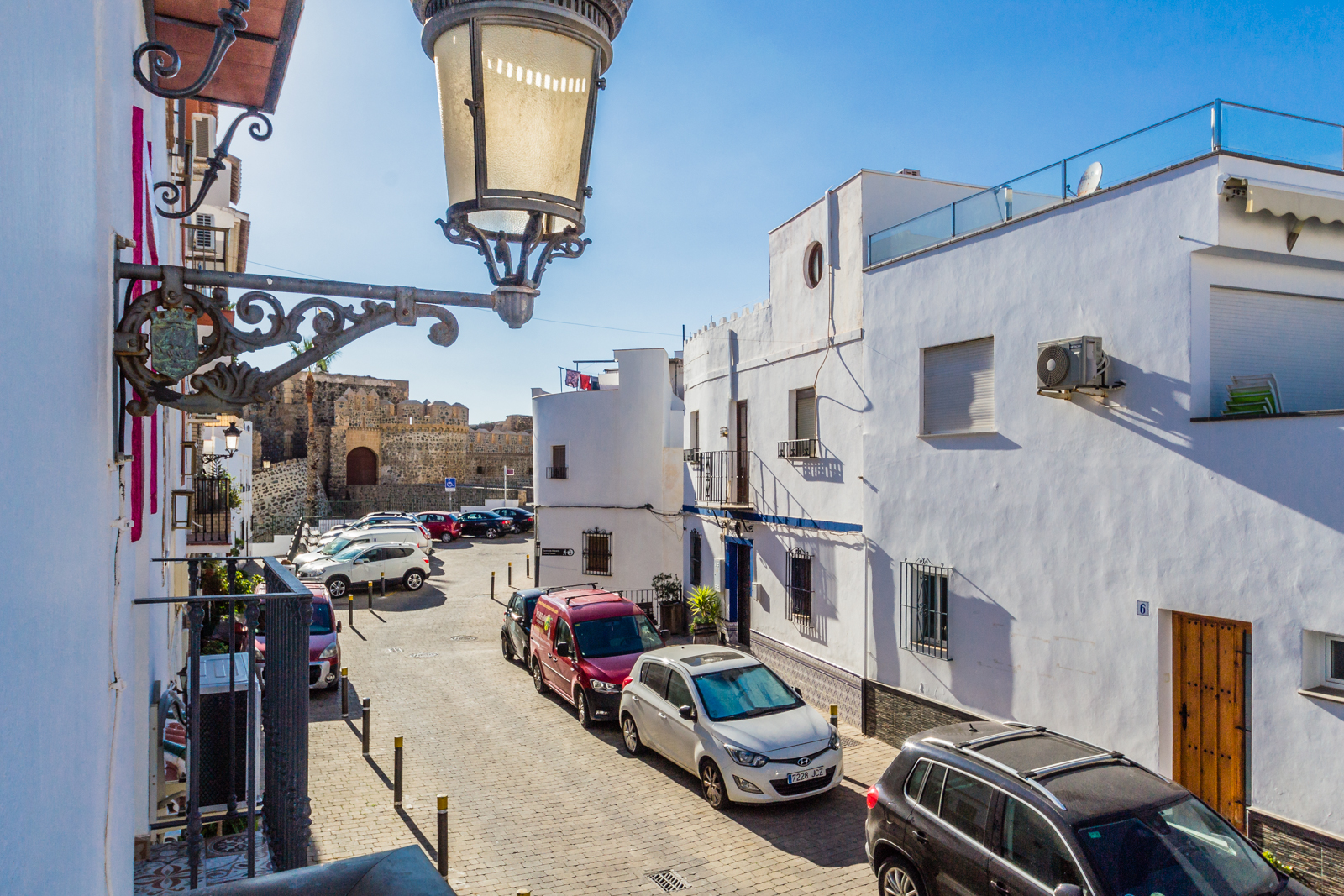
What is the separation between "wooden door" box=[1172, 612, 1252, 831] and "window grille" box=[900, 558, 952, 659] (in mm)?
3114

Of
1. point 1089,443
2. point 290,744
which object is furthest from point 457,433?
point 290,744

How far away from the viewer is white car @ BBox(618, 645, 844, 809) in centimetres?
967

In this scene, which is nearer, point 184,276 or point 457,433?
point 184,276

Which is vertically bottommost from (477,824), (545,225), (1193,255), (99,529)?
(477,824)

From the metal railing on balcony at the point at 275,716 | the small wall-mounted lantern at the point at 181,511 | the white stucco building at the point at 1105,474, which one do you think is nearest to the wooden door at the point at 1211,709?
the white stucco building at the point at 1105,474

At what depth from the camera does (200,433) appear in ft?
57.2

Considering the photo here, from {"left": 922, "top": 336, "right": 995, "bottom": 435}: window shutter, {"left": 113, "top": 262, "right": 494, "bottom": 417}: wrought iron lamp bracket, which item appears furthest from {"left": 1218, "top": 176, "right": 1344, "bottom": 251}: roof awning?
{"left": 113, "top": 262, "right": 494, "bottom": 417}: wrought iron lamp bracket

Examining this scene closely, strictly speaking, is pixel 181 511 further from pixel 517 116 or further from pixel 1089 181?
pixel 1089 181

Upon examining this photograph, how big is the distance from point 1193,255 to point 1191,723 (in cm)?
478

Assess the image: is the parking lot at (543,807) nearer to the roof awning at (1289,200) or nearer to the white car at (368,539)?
the roof awning at (1289,200)

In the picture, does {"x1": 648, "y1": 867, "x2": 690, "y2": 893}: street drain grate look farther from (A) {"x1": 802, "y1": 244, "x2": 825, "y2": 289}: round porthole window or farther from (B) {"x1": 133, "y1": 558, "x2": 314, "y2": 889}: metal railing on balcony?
(A) {"x1": 802, "y1": 244, "x2": 825, "y2": 289}: round porthole window

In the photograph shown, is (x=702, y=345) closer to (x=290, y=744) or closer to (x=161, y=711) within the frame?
(x=161, y=711)

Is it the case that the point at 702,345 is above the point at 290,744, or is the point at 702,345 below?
above

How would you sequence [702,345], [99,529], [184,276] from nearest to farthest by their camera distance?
[99,529] < [184,276] < [702,345]
